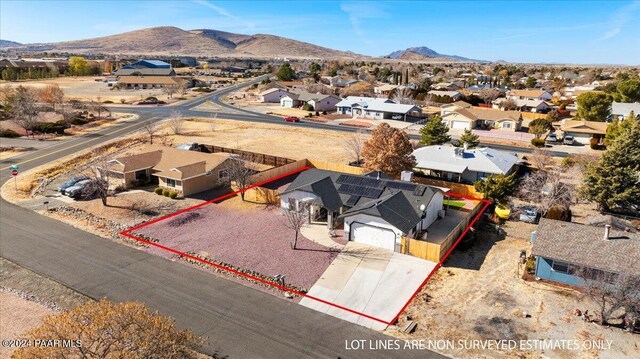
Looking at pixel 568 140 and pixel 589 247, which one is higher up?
pixel 568 140

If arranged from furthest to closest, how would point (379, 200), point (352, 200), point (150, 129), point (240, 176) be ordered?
point (150, 129)
point (240, 176)
point (352, 200)
point (379, 200)

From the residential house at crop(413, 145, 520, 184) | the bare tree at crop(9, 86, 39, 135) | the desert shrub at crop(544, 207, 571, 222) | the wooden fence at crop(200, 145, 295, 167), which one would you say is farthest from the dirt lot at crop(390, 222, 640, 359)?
the bare tree at crop(9, 86, 39, 135)

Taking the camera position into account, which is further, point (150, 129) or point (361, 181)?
point (150, 129)

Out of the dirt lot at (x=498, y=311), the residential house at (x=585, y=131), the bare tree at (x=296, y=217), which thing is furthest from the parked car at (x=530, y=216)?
the residential house at (x=585, y=131)

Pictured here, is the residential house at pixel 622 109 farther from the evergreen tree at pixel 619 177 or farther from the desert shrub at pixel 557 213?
the desert shrub at pixel 557 213

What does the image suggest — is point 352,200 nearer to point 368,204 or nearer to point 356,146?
point 368,204

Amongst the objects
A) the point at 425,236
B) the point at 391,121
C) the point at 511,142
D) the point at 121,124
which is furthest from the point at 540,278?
the point at 121,124

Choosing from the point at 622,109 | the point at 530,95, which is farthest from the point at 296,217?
the point at 530,95

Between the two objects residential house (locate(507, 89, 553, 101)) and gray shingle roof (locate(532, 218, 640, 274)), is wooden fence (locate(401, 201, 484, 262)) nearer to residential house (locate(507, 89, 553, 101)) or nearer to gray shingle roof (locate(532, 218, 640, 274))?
gray shingle roof (locate(532, 218, 640, 274))
